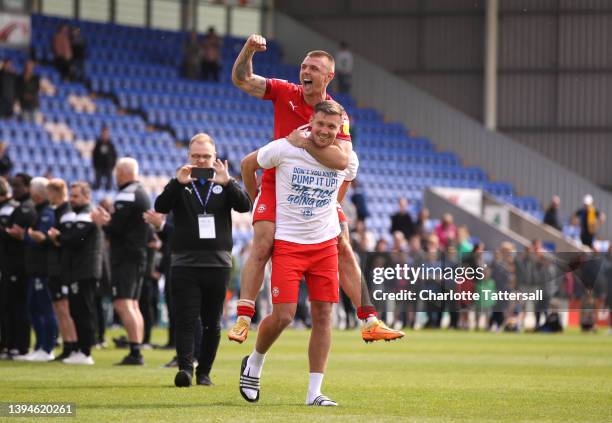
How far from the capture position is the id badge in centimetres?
1126

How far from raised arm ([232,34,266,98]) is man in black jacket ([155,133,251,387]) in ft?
4.48

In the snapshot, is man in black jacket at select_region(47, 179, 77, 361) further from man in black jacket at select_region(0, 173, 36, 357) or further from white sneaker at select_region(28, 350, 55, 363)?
man in black jacket at select_region(0, 173, 36, 357)

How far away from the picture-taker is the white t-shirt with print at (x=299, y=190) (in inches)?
367

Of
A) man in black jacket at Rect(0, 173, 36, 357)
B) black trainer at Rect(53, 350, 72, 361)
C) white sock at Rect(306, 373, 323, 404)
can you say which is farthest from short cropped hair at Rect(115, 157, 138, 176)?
white sock at Rect(306, 373, 323, 404)

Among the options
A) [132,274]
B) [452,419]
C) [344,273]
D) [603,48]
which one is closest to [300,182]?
[344,273]

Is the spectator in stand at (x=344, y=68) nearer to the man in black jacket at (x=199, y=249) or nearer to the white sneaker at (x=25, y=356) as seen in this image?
the white sneaker at (x=25, y=356)

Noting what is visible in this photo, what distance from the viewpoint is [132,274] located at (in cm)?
1397

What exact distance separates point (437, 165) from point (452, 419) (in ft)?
97.9

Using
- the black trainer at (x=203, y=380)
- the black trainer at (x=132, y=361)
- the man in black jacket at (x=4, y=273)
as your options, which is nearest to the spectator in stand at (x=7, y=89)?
the man in black jacket at (x=4, y=273)

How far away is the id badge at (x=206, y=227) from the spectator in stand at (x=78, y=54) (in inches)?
906

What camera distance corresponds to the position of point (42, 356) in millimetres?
15141

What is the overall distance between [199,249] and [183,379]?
42.9 inches

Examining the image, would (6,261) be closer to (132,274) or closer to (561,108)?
(132,274)

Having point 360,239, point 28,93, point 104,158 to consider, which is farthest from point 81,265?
point 28,93
